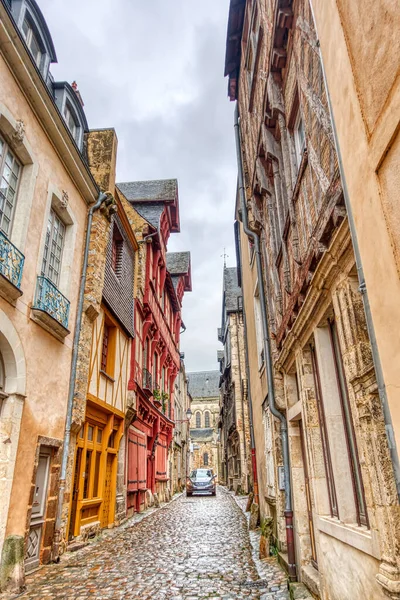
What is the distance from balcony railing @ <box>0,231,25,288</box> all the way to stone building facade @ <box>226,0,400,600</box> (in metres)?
3.23

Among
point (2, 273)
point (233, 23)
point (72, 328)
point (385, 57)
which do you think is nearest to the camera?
point (385, 57)

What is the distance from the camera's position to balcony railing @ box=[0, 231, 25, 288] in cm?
502

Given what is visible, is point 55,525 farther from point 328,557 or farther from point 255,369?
→ point 255,369

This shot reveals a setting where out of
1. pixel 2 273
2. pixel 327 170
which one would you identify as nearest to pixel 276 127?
pixel 327 170

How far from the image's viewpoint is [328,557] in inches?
136

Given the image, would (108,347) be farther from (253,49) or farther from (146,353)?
(253,49)

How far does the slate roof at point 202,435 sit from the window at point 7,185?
49932 mm

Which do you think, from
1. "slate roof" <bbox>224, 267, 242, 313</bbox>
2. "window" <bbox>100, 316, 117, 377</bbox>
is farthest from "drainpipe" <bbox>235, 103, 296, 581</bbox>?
"slate roof" <bbox>224, 267, 242, 313</bbox>

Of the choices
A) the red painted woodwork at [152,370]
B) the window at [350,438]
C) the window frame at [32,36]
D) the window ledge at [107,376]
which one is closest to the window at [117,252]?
the red painted woodwork at [152,370]

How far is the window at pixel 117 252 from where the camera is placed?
10.6m

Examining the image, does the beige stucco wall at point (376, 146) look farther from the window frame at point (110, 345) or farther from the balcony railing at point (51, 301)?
the window frame at point (110, 345)

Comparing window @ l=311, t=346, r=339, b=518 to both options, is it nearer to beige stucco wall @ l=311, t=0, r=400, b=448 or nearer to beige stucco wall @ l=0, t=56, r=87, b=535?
beige stucco wall @ l=311, t=0, r=400, b=448

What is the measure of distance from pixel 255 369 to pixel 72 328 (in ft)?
14.1

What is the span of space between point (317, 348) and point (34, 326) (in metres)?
3.79
